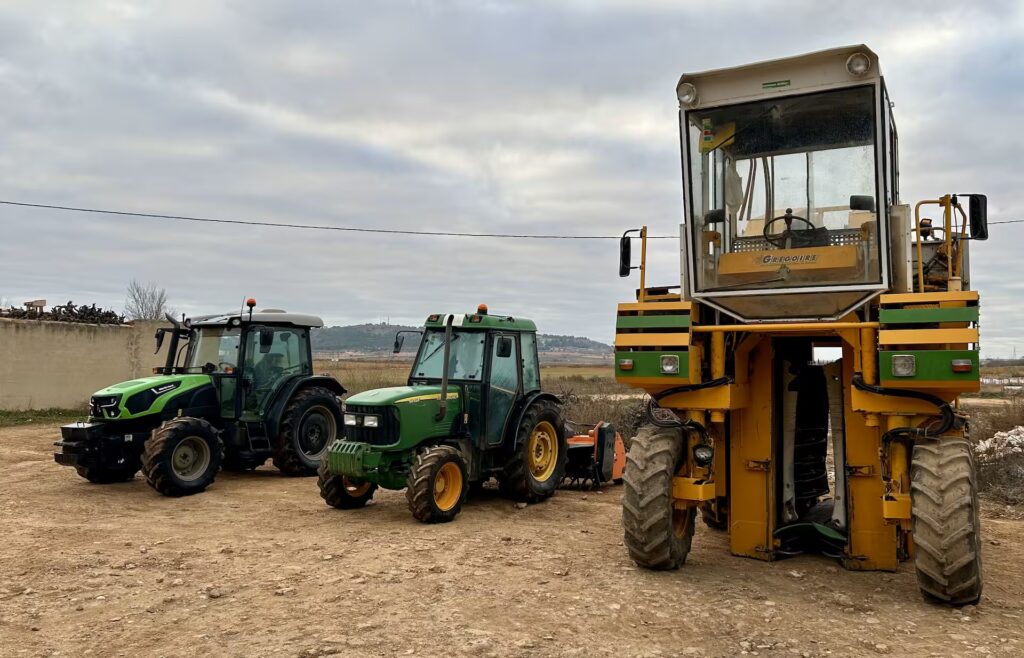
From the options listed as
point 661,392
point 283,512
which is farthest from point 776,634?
point 283,512

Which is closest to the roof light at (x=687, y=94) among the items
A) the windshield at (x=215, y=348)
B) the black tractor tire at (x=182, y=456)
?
the black tractor tire at (x=182, y=456)

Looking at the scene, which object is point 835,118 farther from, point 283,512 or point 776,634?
point 283,512

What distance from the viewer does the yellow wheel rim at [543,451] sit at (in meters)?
9.71

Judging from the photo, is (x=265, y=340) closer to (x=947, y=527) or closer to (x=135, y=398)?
(x=135, y=398)

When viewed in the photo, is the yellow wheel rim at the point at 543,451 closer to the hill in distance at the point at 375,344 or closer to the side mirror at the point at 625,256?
the side mirror at the point at 625,256

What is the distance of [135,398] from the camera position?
9914 mm

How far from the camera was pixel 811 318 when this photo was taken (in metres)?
6.07

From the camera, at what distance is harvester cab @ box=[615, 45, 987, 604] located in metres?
5.40

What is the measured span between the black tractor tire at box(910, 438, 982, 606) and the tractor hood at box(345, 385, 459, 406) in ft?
15.8

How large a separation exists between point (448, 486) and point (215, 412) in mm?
4188

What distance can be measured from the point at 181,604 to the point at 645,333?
12.4 feet

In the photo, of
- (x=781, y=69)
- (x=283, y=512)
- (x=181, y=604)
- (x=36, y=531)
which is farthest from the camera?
(x=283, y=512)

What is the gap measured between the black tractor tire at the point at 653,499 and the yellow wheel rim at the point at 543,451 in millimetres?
3716

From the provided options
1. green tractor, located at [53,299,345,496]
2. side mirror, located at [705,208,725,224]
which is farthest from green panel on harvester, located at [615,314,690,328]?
green tractor, located at [53,299,345,496]
